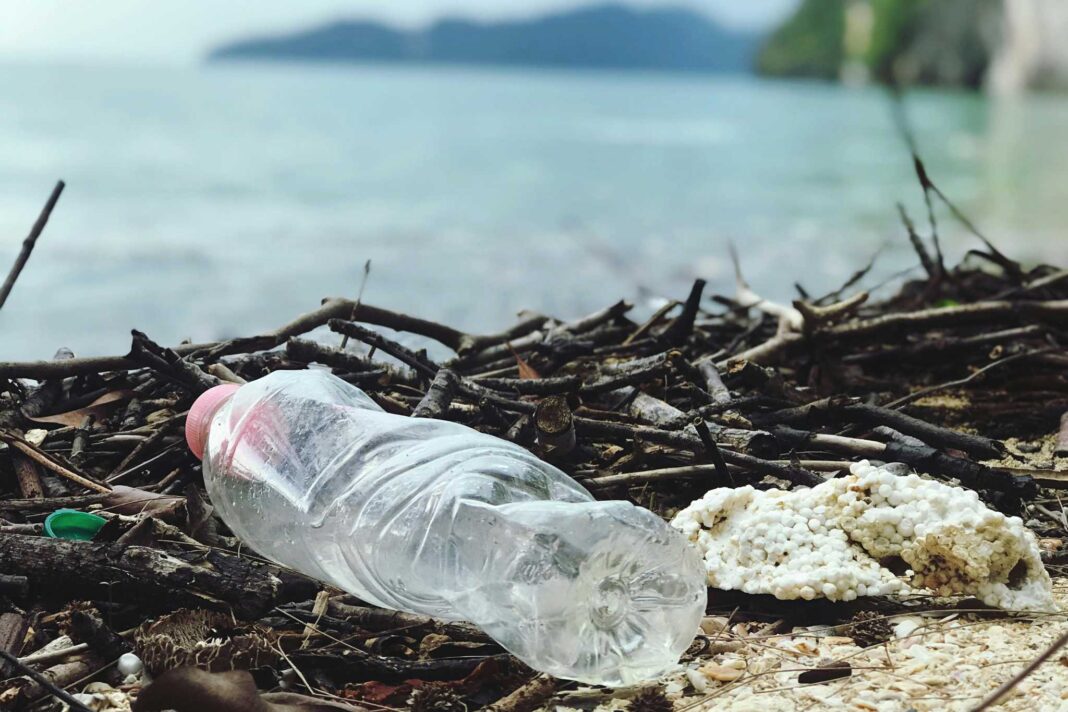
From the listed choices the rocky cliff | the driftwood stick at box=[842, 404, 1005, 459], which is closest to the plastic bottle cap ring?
the driftwood stick at box=[842, 404, 1005, 459]

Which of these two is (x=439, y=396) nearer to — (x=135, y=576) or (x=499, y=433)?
(x=499, y=433)

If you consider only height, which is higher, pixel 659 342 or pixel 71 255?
pixel 659 342

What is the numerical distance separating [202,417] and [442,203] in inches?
513

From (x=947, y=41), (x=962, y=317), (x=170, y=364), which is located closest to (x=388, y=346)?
(x=170, y=364)

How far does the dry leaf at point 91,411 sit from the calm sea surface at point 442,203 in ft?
10.5

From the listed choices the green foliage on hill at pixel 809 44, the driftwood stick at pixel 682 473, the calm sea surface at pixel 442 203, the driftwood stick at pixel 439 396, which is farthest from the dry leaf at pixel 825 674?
the green foliage on hill at pixel 809 44

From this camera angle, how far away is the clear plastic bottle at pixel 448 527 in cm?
161

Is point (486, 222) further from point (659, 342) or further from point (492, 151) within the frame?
point (659, 342)

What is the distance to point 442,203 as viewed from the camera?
49.0 ft

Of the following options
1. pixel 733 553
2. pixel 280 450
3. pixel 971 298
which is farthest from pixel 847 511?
pixel 971 298

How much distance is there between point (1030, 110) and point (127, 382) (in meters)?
34.9

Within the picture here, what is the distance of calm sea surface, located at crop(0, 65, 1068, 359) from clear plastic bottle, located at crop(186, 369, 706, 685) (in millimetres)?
3473

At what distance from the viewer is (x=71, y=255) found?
1072 cm

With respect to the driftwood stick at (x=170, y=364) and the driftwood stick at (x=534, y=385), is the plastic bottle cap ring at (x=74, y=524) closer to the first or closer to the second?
the driftwood stick at (x=170, y=364)
